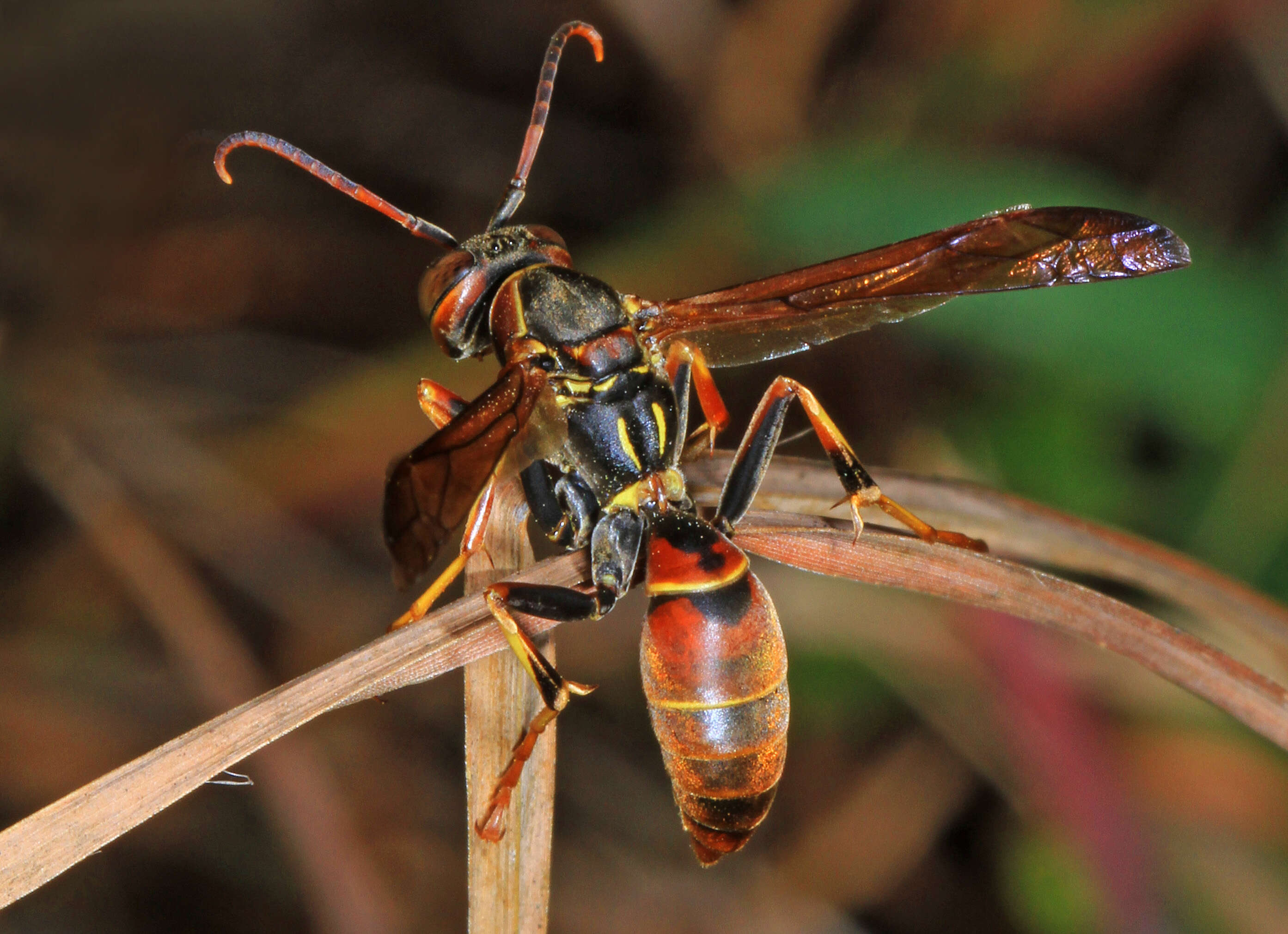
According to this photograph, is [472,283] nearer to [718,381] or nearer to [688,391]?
[688,391]

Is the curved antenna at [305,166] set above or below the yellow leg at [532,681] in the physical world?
above

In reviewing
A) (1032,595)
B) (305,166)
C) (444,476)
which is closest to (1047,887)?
(1032,595)

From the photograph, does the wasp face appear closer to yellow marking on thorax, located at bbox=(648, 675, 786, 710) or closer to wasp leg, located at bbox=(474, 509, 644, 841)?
wasp leg, located at bbox=(474, 509, 644, 841)

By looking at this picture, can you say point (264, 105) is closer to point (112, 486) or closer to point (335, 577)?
point (112, 486)

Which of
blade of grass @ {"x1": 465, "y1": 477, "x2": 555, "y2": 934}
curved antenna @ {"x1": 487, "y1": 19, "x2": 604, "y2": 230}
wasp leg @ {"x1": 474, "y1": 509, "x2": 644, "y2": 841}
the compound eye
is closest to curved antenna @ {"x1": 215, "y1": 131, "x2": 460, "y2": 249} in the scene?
the compound eye

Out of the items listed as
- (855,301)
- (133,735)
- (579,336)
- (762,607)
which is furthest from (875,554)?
(133,735)

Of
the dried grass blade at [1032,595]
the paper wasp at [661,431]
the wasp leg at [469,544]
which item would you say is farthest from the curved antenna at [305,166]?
the dried grass blade at [1032,595]

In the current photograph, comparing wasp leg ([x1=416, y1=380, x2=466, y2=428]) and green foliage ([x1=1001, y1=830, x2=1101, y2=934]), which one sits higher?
wasp leg ([x1=416, y1=380, x2=466, y2=428])

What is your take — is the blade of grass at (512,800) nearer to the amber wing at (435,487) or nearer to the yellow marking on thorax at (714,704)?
the amber wing at (435,487)
